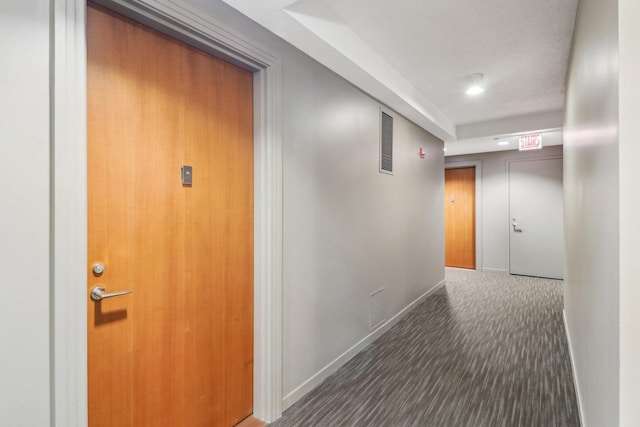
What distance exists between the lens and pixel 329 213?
8.21 feet

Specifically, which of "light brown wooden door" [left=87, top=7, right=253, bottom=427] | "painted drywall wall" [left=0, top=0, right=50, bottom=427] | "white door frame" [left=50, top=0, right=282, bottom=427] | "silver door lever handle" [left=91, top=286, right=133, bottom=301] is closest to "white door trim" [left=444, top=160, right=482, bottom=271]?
"light brown wooden door" [left=87, top=7, right=253, bottom=427]

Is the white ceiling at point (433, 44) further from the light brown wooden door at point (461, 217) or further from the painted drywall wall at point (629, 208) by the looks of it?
the light brown wooden door at point (461, 217)

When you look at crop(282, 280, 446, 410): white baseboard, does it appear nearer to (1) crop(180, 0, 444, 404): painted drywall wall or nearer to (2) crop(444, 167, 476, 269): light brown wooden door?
(1) crop(180, 0, 444, 404): painted drywall wall

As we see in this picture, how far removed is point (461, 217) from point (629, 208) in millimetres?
6343

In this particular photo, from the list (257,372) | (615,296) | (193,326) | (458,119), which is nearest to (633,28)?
(615,296)

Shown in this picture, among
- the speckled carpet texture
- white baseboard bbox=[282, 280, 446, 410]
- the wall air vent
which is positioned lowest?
the speckled carpet texture

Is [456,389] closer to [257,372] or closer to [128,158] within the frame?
[257,372]

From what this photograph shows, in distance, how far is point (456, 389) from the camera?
2.27 m

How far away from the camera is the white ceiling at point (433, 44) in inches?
79.0

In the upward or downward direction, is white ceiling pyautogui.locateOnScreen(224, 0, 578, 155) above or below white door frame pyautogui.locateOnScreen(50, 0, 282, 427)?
above

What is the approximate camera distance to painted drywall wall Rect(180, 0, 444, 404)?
2104 millimetres

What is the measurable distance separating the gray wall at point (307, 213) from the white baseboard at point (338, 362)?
2.0 inches

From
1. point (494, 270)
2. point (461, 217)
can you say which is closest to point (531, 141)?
point (461, 217)

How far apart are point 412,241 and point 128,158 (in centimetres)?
346
